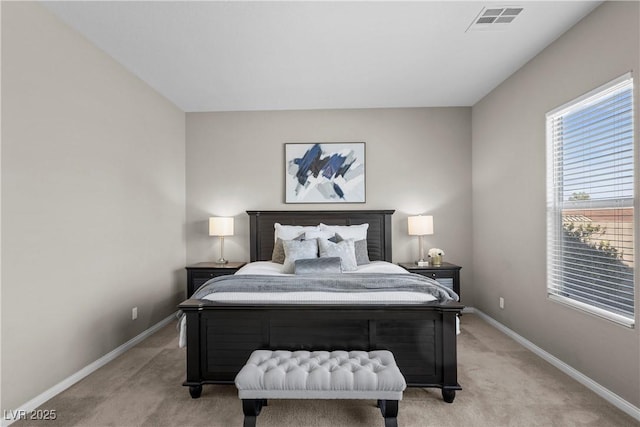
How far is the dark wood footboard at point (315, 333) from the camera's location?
228cm

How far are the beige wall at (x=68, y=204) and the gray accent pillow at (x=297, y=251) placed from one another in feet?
5.10

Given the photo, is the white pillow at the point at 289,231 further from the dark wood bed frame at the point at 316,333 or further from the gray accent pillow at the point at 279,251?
the dark wood bed frame at the point at 316,333

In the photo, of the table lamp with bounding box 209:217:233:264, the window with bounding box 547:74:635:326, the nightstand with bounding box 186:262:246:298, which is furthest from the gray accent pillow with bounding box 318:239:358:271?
the window with bounding box 547:74:635:326

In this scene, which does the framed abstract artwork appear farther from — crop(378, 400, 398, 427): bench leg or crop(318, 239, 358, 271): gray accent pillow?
crop(378, 400, 398, 427): bench leg

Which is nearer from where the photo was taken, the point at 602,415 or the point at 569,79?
the point at 602,415

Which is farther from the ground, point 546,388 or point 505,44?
point 505,44

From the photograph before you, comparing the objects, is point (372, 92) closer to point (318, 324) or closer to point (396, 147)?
point (396, 147)

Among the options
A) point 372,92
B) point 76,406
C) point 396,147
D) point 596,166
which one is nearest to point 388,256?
point 396,147

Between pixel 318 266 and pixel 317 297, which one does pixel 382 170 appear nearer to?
pixel 318 266

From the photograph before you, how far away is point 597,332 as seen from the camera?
7.79ft

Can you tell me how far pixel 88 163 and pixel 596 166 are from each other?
13.3 ft

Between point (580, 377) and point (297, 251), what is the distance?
2.62m

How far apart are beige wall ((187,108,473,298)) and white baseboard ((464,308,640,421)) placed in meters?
1.10

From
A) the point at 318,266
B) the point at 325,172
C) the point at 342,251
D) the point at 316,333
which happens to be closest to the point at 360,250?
the point at 342,251
